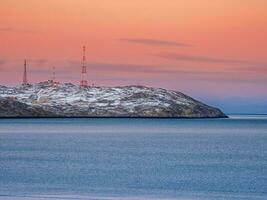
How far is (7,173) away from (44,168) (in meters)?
7.20

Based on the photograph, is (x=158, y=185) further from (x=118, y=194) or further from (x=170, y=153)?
(x=170, y=153)

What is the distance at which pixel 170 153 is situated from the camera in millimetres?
100750

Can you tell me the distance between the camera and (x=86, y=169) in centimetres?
7281

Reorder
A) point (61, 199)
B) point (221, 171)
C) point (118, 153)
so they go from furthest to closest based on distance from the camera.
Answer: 1. point (118, 153)
2. point (221, 171)
3. point (61, 199)

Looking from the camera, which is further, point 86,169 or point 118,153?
point 118,153

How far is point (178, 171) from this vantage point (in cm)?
7131

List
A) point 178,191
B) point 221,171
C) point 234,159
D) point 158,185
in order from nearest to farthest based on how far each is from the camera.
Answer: point 178,191
point 158,185
point 221,171
point 234,159

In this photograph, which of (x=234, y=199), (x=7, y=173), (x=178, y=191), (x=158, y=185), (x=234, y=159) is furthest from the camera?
(x=234, y=159)

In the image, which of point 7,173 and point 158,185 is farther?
point 7,173

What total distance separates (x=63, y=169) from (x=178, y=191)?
2008cm

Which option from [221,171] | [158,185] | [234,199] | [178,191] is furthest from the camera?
[221,171]

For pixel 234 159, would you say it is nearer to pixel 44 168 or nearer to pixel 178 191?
pixel 44 168

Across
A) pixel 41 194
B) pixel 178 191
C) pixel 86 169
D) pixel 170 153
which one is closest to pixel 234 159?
pixel 170 153

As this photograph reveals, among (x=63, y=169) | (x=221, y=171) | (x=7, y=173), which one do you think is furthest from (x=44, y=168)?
(x=221, y=171)
